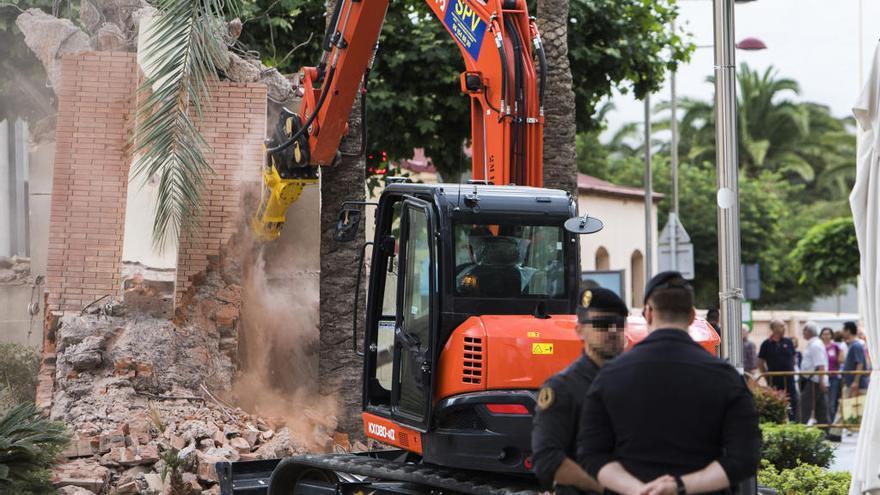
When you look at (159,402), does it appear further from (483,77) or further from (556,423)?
(556,423)

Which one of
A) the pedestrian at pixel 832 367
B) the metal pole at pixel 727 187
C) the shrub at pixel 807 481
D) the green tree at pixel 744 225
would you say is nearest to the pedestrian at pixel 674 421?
the metal pole at pixel 727 187

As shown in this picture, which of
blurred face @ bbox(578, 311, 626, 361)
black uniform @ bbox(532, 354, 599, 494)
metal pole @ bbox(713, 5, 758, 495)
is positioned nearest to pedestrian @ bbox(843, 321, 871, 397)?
metal pole @ bbox(713, 5, 758, 495)

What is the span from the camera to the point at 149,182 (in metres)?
12.9

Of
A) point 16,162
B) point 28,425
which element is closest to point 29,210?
point 16,162

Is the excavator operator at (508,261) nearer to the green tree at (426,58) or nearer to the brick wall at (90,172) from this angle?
the brick wall at (90,172)

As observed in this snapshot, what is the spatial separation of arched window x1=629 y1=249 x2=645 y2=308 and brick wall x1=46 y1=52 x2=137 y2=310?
3327 centimetres

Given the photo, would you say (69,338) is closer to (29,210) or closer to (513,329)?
(29,210)

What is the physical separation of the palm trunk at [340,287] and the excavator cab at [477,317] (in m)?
5.64

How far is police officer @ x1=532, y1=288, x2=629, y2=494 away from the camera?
15.4 feet

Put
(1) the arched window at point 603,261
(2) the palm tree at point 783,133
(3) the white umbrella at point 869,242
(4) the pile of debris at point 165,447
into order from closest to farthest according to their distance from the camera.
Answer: (3) the white umbrella at point 869,242 < (4) the pile of debris at point 165,447 < (1) the arched window at point 603,261 < (2) the palm tree at point 783,133

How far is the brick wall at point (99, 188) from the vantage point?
13047mm

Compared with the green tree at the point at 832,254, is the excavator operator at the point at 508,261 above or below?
below

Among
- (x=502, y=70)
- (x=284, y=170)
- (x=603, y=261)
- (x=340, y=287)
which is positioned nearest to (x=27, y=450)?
(x=284, y=170)

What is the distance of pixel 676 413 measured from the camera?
4328mm
